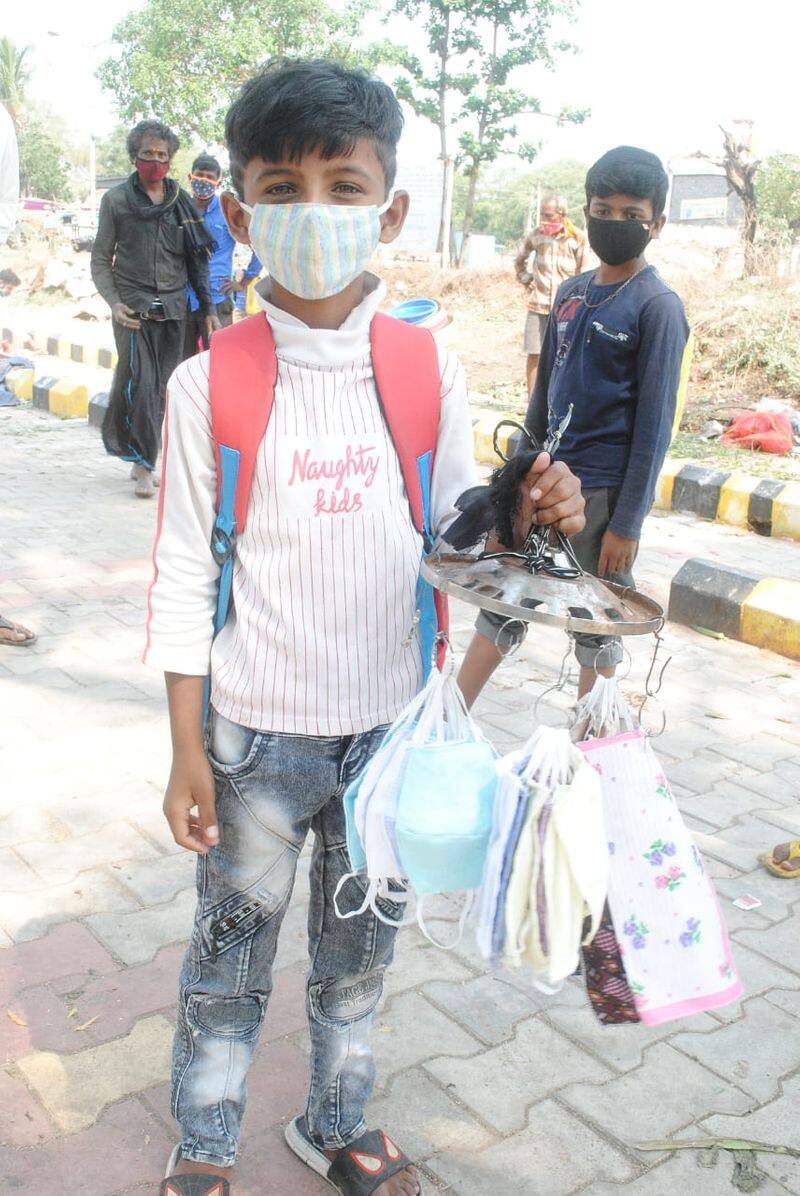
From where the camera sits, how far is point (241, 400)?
62.1 inches

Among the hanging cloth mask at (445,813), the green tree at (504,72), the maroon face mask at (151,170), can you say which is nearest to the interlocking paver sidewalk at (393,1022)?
the hanging cloth mask at (445,813)

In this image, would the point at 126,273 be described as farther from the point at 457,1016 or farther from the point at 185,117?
the point at 185,117

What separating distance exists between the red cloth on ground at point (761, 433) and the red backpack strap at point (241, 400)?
783 centimetres

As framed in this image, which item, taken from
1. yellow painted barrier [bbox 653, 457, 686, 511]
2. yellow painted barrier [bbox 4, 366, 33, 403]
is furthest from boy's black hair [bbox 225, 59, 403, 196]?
yellow painted barrier [bbox 4, 366, 33, 403]

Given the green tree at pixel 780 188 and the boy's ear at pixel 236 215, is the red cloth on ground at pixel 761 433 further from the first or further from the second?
the green tree at pixel 780 188

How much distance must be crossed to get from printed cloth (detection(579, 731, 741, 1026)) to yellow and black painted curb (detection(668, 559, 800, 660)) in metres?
3.52

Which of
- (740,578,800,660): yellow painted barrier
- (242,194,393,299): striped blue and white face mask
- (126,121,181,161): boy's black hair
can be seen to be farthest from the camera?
(126,121,181,161): boy's black hair

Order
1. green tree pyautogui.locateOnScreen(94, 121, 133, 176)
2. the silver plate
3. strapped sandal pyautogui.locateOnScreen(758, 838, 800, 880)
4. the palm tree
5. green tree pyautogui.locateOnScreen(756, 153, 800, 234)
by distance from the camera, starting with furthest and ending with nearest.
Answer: green tree pyautogui.locateOnScreen(94, 121, 133, 176)
the palm tree
green tree pyautogui.locateOnScreen(756, 153, 800, 234)
strapped sandal pyautogui.locateOnScreen(758, 838, 800, 880)
the silver plate

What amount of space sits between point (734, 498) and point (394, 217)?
18.8ft

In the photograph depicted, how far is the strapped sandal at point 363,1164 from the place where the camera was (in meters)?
1.91

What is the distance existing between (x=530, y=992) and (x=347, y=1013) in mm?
777

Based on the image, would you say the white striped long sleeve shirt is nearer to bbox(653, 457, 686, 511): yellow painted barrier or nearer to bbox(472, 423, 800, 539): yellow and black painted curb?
bbox(472, 423, 800, 539): yellow and black painted curb

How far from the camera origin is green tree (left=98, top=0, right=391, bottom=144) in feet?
97.1

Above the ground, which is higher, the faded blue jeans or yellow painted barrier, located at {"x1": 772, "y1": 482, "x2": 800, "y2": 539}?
the faded blue jeans
